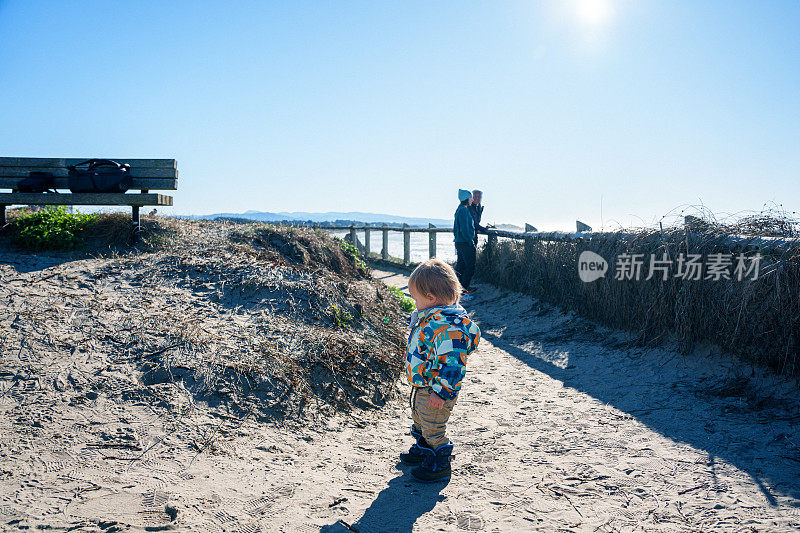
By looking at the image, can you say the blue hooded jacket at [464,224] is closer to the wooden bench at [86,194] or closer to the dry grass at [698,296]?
the dry grass at [698,296]

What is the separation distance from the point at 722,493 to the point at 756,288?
2.61 m

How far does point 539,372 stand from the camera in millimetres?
5906

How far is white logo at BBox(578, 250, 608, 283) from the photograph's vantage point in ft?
23.6

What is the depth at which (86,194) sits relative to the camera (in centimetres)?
629

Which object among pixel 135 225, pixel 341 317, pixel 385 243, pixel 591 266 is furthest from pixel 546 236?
pixel 385 243

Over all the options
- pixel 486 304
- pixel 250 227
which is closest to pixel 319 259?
pixel 250 227

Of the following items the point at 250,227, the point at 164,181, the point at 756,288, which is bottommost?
the point at 756,288

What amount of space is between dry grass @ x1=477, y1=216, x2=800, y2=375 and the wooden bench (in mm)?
6102

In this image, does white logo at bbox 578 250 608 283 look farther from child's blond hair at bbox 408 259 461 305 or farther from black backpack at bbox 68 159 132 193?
black backpack at bbox 68 159 132 193

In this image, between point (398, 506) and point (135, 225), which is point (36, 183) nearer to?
point (135, 225)

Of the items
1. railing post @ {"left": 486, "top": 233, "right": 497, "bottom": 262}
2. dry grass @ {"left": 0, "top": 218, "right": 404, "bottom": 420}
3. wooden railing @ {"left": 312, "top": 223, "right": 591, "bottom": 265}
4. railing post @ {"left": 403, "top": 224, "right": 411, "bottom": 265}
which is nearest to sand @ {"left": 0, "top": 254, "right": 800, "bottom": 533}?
dry grass @ {"left": 0, "top": 218, "right": 404, "bottom": 420}

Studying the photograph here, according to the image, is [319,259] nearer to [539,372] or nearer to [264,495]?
[539,372]

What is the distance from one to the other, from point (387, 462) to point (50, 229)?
5065mm

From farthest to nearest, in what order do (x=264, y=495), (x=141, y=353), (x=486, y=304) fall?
(x=486, y=304)
(x=141, y=353)
(x=264, y=495)
